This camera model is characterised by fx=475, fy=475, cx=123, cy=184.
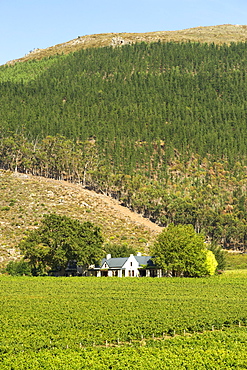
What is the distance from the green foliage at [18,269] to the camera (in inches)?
4087

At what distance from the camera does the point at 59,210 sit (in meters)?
147

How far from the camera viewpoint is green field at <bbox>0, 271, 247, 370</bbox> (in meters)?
31.6

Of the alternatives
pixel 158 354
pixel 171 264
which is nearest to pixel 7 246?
pixel 171 264

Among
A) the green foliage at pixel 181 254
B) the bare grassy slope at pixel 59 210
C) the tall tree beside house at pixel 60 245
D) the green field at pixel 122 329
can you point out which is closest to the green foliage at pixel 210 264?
the green foliage at pixel 181 254

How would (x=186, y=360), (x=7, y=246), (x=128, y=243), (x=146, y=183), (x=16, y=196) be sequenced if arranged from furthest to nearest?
(x=146, y=183) → (x=16, y=196) → (x=128, y=243) → (x=7, y=246) → (x=186, y=360)

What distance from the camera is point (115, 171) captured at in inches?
7643

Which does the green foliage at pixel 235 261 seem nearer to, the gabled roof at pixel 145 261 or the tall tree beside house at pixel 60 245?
the gabled roof at pixel 145 261

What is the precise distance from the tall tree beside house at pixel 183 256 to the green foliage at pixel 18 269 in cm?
2864

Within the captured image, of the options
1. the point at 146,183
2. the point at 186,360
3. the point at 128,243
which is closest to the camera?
the point at 186,360

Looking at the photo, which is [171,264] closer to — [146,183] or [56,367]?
[56,367]

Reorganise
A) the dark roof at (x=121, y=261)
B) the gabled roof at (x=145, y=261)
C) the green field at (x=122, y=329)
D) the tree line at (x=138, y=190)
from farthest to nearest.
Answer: the tree line at (x=138, y=190) < the gabled roof at (x=145, y=261) < the dark roof at (x=121, y=261) < the green field at (x=122, y=329)

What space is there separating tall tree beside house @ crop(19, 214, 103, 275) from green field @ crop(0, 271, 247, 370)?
28007 mm

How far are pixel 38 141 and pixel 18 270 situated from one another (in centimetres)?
10231

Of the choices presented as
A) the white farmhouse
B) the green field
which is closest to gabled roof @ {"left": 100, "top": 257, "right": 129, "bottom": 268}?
the white farmhouse
